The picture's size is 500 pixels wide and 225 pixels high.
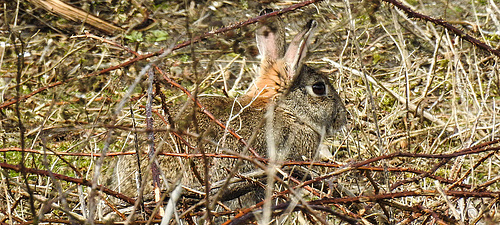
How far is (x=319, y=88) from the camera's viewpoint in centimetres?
554

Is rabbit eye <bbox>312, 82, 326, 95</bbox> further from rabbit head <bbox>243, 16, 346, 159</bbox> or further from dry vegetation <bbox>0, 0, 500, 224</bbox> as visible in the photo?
dry vegetation <bbox>0, 0, 500, 224</bbox>

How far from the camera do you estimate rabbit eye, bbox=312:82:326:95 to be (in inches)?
217

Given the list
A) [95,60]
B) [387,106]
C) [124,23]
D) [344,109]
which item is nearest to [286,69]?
[344,109]

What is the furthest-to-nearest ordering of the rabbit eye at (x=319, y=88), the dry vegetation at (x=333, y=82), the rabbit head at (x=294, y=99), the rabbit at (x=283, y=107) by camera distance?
the rabbit eye at (x=319, y=88)
the rabbit head at (x=294, y=99)
the rabbit at (x=283, y=107)
the dry vegetation at (x=333, y=82)

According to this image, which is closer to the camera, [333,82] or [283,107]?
[283,107]

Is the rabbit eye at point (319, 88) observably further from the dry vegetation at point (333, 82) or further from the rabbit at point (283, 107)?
the dry vegetation at point (333, 82)

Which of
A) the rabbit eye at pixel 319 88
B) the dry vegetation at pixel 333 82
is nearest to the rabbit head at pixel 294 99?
the rabbit eye at pixel 319 88

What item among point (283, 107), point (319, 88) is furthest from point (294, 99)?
point (319, 88)

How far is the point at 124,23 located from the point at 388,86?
320 centimetres

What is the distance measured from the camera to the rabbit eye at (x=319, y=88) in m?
5.52

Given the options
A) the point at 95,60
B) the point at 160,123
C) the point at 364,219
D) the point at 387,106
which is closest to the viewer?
the point at 364,219

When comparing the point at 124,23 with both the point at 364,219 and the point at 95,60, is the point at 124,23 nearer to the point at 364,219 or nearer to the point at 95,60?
the point at 95,60

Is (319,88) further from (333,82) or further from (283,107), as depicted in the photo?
(333,82)

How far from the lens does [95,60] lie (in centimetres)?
673
